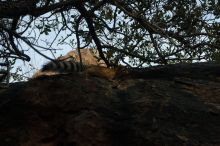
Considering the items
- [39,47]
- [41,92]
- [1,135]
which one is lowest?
[1,135]

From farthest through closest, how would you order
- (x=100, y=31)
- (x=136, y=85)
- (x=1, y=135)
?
(x=100, y=31), (x=136, y=85), (x=1, y=135)

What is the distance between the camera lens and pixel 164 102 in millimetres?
4176

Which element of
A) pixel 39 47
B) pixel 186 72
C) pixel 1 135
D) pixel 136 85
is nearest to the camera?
pixel 1 135

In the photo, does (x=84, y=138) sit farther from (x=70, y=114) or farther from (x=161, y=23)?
(x=161, y=23)

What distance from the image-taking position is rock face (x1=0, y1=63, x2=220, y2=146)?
3.81 meters

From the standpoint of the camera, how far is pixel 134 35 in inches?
300

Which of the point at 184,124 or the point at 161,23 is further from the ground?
the point at 161,23

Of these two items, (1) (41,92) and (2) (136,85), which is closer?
(1) (41,92)

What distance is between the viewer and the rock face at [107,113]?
3.81 meters

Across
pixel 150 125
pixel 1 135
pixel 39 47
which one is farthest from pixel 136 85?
pixel 39 47

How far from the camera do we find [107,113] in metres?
4.03

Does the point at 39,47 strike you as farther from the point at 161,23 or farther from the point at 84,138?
the point at 84,138

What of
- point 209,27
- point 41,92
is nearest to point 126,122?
point 41,92

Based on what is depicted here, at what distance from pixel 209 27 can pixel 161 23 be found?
2.30 feet
